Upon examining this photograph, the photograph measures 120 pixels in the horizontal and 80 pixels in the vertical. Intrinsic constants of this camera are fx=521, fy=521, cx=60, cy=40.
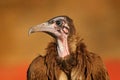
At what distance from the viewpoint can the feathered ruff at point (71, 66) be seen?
2.50m

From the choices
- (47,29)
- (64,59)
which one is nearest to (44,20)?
(47,29)

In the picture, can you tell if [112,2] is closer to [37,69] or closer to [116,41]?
[116,41]

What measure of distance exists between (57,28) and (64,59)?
0.15 metres

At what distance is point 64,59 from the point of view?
2.52 meters

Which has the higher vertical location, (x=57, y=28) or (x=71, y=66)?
(x=57, y=28)

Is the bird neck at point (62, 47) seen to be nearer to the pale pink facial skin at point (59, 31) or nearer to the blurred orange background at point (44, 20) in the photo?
the pale pink facial skin at point (59, 31)

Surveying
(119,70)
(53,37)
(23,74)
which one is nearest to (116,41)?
(119,70)

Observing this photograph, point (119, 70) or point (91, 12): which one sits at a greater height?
point (91, 12)

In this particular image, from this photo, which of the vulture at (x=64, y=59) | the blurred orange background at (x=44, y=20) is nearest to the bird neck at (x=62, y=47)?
the vulture at (x=64, y=59)

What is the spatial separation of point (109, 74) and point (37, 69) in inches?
14.8

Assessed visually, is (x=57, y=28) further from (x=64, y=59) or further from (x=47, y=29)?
(x=64, y=59)

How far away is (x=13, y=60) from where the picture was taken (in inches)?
104

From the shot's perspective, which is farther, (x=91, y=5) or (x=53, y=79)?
(x=91, y=5)

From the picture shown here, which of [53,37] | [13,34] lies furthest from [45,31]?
[13,34]
